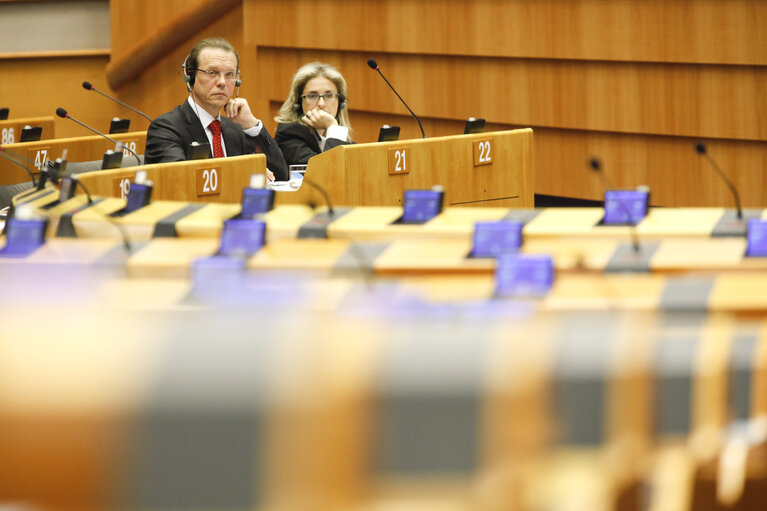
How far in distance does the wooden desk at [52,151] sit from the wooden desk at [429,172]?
51.5 inches

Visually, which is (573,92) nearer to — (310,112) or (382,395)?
(310,112)

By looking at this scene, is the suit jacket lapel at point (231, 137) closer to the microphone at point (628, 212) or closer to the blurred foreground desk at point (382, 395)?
the microphone at point (628, 212)

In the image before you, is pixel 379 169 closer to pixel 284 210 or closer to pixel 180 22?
pixel 284 210

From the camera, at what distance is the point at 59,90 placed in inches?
344

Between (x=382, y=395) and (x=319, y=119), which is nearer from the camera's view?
(x=382, y=395)

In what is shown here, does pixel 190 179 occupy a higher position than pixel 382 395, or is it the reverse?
pixel 190 179

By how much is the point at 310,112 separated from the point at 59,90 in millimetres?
5090

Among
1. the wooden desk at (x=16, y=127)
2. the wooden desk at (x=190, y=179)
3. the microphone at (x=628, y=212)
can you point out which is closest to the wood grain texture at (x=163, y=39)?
the wooden desk at (x=16, y=127)

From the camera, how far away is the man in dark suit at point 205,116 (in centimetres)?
374

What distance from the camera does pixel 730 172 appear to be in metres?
4.79

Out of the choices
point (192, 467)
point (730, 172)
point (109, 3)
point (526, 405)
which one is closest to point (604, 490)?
point (526, 405)

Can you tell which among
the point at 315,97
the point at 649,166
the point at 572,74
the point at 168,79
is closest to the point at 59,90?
the point at 168,79

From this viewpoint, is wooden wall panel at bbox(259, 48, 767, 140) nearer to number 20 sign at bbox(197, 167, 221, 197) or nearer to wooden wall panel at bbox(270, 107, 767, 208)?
wooden wall panel at bbox(270, 107, 767, 208)

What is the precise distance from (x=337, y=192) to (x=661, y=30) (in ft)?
6.57
